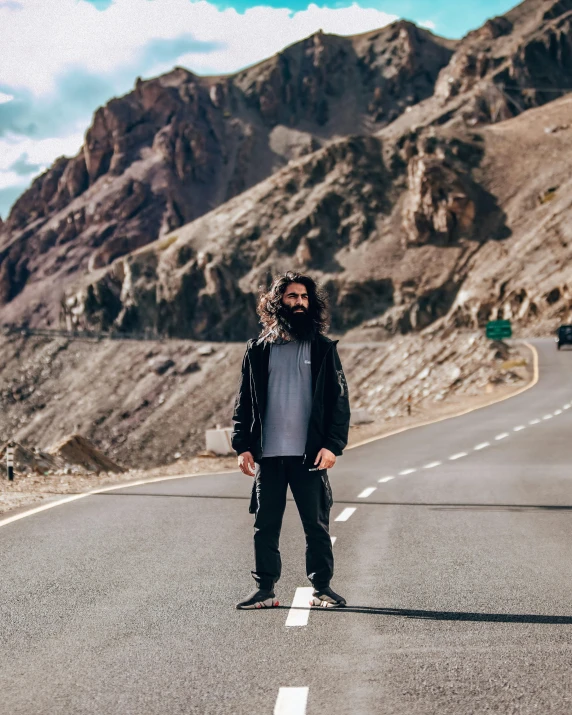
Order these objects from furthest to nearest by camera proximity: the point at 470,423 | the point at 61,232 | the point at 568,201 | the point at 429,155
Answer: the point at 61,232 < the point at 429,155 < the point at 568,201 < the point at 470,423

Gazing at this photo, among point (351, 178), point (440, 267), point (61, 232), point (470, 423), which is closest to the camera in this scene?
point (470, 423)

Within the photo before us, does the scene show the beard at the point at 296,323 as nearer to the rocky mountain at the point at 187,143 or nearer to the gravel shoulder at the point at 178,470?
the gravel shoulder at the point at 178,470

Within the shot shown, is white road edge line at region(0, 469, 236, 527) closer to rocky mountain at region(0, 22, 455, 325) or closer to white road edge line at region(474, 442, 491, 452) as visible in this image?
white road edge line at region(474, 442, 491, 452)

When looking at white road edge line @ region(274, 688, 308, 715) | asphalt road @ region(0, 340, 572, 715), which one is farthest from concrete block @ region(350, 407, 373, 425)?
white road edge line @ region(274, 688, 308, 715)

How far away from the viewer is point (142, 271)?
356ft

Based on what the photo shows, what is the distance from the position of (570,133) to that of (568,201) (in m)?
19.5

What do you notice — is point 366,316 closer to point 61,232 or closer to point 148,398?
point 148,398

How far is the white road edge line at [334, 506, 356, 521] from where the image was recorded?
10.1 meters

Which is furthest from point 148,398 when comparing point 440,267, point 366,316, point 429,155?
point 429,155

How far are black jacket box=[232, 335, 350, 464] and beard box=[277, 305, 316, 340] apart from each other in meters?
0.07

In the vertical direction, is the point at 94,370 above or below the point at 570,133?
below

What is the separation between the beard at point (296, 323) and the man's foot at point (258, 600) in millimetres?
1588

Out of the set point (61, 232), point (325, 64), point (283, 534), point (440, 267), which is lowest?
point (283, 534)

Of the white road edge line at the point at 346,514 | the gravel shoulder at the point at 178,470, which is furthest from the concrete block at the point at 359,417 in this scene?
the white road edge line at the point at 346,514
